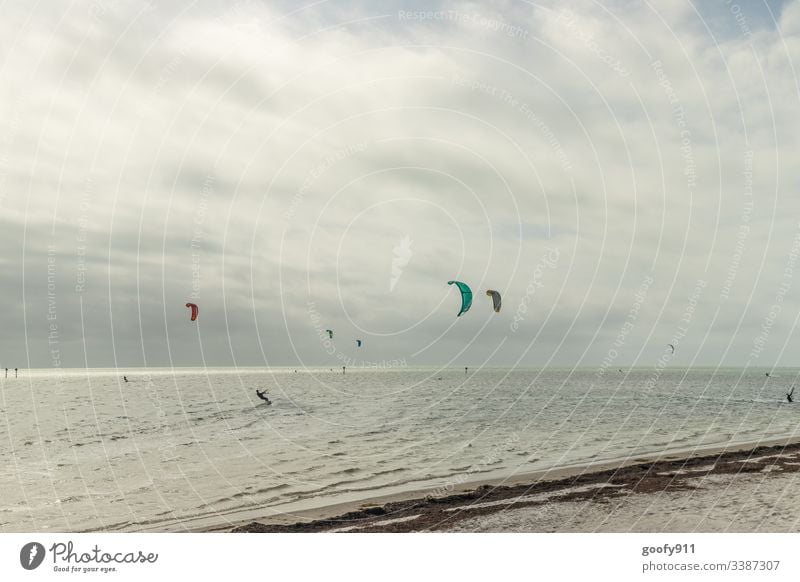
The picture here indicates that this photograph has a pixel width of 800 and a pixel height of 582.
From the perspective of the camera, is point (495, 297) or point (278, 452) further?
point (278, 452)

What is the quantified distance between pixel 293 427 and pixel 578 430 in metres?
20.7

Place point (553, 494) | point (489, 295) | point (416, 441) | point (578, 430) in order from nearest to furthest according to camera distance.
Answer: point (553, 494) < point (489, 295) < point (416, 441) < point (578, 430)

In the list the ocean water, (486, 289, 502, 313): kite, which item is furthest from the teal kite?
the ocean water

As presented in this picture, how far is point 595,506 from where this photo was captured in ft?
57.7

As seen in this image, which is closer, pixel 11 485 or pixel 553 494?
pixel 553 494

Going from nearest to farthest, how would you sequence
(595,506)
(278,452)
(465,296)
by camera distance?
(595,506) < (465,296) < (278,452)

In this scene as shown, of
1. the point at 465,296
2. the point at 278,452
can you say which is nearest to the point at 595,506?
the point at 465,296

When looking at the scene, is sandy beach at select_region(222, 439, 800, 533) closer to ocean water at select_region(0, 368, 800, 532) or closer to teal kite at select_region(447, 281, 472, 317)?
ocean water at select_region(0, 368, 800, 532)

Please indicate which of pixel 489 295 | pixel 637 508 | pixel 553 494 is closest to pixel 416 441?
pixel 489 295

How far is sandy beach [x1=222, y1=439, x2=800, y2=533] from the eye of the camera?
51.3 feet

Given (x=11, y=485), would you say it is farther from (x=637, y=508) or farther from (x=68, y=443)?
(x=637, y=508)

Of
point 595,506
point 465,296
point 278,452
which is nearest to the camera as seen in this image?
point 595,506

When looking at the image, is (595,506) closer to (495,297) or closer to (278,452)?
(495,297)
